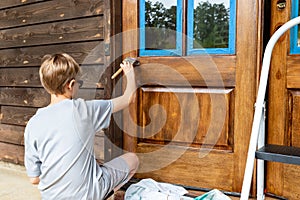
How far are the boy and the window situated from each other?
0.59 m

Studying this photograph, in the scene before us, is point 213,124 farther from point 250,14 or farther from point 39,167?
point 39,167

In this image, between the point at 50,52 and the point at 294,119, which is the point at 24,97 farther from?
the point at 294,119

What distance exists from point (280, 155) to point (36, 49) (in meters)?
2.10

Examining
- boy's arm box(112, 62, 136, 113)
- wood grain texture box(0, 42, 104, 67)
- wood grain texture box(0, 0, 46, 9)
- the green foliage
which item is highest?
wood grain texture box(0, 0, 46, 9)

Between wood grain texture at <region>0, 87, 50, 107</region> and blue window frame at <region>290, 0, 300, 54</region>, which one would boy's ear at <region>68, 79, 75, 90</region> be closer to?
wood grain texture at <region>0, 87, 50, 107</region>

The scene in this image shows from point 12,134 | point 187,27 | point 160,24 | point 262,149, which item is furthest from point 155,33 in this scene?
point 12,134

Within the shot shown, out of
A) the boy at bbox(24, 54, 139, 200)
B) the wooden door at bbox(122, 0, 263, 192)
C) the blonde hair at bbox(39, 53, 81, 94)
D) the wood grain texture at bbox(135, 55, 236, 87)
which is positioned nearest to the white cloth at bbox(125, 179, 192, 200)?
the wooden door at bbox(122, 0, 263, 192)

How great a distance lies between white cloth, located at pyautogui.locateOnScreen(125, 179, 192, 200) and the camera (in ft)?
6.14

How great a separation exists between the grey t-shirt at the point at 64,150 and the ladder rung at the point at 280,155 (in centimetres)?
81

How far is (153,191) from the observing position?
1.93 meters

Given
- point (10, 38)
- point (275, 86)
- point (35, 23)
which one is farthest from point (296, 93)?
point (10, 38)

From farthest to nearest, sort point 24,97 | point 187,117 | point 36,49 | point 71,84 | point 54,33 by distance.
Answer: point 24,97
point 36,49
point 54,33
point 187,117
point 71,84

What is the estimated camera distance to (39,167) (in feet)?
5.57

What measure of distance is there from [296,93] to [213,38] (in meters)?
0.55
